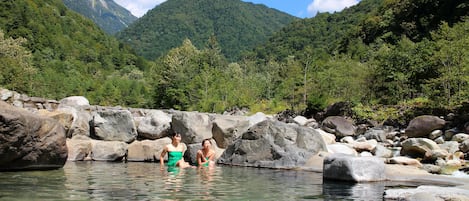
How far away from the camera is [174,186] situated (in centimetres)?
826

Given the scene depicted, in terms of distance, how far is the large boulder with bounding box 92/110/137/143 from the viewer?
15.8 m

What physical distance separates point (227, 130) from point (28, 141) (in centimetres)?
672

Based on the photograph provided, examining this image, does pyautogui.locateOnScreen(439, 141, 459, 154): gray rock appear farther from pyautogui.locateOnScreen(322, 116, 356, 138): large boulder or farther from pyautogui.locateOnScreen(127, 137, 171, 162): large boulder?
pyautogui.locateOnScreen(127, 137, 171, 162): large boulder

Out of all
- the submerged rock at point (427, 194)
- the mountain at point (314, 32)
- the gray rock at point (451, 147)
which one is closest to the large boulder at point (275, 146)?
the gray rock at point (451, 147)

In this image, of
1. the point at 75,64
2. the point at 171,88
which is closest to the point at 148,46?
the point at 75,64

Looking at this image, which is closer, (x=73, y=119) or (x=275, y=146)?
(x=275, y=146)

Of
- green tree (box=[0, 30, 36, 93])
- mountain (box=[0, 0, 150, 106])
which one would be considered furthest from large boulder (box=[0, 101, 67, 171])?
mountain (box=[0, 0, 150, 106])

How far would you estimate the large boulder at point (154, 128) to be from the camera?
15.9 metres

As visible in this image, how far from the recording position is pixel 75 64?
70.8m

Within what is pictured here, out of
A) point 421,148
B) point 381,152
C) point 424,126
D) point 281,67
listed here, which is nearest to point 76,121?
point 381,152

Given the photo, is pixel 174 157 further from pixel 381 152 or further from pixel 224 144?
pixel 381 152

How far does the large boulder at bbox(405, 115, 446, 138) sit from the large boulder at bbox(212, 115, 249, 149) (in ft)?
26.7

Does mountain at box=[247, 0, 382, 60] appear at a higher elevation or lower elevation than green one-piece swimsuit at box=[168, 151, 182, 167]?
higher

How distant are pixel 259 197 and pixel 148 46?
384 feet
